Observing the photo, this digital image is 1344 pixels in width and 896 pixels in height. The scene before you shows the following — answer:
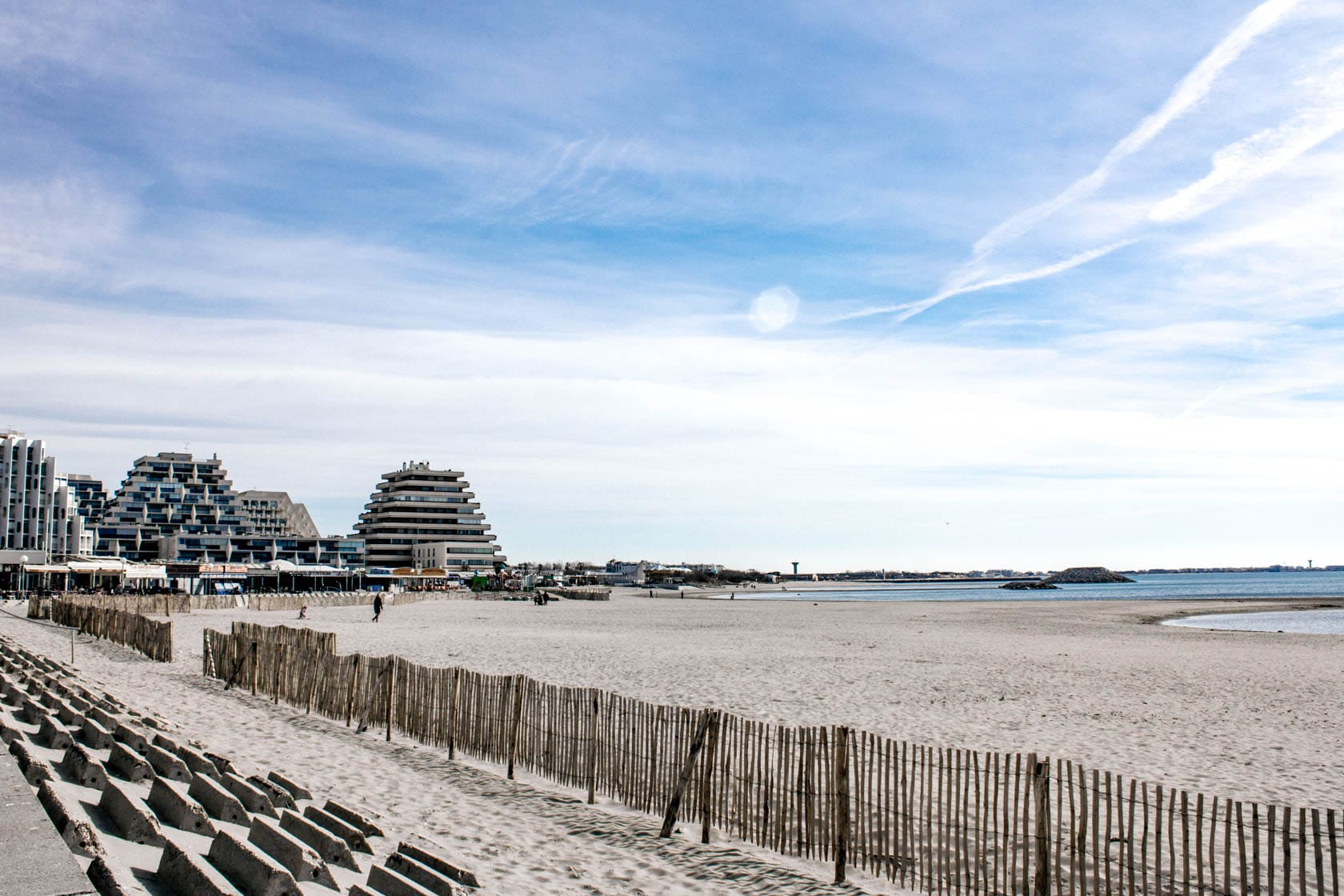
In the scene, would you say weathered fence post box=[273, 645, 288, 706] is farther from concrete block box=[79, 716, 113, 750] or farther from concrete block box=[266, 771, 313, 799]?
concrete block box=[79, 716, 113, 750]

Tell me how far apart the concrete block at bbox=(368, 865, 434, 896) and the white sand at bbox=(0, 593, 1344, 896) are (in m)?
2.40

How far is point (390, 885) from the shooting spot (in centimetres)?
508

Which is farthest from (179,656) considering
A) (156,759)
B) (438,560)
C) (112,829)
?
(438,560)

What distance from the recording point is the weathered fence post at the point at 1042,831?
7.38 meters

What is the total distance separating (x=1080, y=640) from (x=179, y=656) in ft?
103

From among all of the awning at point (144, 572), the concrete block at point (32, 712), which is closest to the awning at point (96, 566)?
the awning at point (144, 572)

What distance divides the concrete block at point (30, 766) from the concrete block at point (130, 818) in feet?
1.28

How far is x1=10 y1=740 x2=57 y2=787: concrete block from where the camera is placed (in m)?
5.43

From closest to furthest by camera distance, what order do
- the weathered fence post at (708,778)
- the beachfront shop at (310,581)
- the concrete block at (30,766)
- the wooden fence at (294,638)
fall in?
the concrete block at (30,766)
the weathered fence post at (708,778)
the wooden fence at (294,638)
the beachfront shop at (310,581)

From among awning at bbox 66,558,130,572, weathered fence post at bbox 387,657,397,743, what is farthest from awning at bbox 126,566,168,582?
weathered fence post at bbox 387,657,397,743

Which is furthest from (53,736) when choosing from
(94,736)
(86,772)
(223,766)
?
(86,772)

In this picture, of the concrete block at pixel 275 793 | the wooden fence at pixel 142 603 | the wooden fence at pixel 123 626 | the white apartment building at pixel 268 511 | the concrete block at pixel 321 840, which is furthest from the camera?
the white apartment building at pixel 268 511

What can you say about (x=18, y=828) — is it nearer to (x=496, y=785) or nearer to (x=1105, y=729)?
(x=496, y=785)

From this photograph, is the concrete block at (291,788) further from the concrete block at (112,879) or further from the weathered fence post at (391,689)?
the weathered fence post at (391,689)
